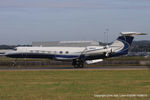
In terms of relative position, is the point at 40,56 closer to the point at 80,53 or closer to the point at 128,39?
the point at 80,53

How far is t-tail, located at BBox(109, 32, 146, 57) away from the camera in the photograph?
5491 centimetres

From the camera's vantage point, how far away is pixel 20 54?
54.6m

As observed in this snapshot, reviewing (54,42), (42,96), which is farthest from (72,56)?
(54,42)

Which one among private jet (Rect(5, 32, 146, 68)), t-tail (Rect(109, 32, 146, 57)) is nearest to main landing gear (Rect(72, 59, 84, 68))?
private jet (Rect(5, 32, 146, 68))

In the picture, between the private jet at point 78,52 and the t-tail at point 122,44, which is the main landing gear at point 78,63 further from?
the t-tail at point 122,44

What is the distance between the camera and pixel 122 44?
5556 centimetres

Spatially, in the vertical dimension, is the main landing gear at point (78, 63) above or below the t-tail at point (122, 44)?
below

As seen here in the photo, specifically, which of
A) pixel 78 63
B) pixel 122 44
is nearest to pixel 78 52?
pixel 78 63

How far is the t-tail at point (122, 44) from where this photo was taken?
54906 millimetres

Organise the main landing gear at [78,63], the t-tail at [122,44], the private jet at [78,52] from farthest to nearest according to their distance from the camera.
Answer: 1. the main landing gear at [78,63]
2. the t-tail at [122,44]
3. the private jet at [78,52]

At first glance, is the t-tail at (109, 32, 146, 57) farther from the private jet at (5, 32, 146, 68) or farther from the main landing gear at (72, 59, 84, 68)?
the main landing gear at (72, 59, 84, 68)

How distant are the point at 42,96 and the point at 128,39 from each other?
3955 cm

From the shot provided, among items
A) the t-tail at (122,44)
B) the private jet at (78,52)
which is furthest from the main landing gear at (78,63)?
the t-tail at (122,44)

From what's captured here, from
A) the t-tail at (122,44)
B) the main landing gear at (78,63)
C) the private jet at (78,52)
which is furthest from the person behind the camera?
the main landing gear at (78,63)
